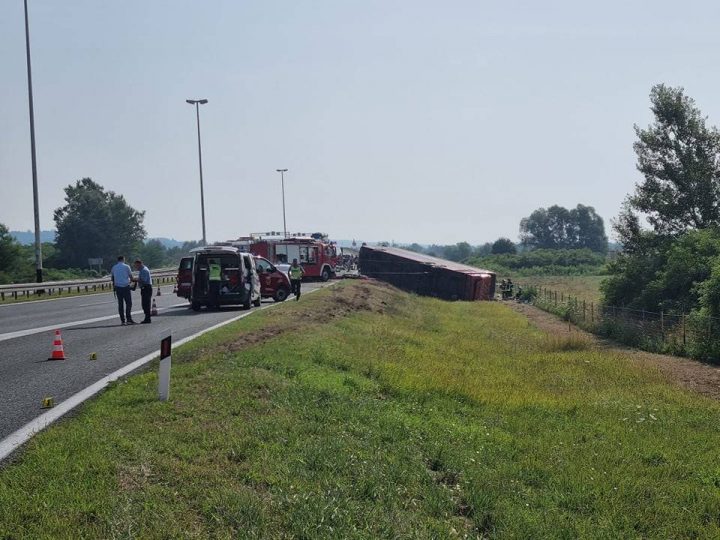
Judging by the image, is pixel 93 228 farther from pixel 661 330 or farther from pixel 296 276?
pixel 661 330

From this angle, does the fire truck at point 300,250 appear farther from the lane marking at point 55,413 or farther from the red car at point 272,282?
the lane marking at point 55,413

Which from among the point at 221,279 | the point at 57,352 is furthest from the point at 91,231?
the point at 57,352

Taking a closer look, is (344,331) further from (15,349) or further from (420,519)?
(420,519)

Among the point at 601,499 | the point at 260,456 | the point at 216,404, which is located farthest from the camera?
the point at 216,404

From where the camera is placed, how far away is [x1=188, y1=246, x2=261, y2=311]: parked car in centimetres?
2323

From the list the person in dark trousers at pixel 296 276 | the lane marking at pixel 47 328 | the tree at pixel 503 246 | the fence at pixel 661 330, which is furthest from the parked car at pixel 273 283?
the tree at pixel 503 246

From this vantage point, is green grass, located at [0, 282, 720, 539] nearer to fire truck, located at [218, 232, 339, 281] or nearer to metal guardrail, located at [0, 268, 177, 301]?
metal guardrail, located at [0, 268, 177, 301]

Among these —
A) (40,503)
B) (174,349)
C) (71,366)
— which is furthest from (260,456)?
(174,349)

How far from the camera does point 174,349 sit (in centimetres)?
1347

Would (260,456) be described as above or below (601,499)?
above

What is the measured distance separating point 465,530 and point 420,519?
1.43 feet

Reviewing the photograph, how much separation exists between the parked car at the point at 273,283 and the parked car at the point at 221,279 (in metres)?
5.37

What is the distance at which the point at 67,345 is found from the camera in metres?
14.6

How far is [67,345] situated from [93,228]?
94513mm
